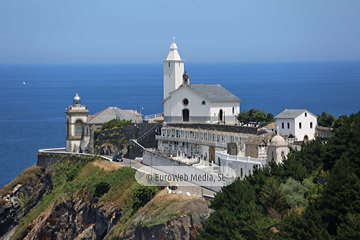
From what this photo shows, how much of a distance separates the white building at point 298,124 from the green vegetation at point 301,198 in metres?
6.26

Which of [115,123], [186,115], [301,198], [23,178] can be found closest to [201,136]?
[186,115]

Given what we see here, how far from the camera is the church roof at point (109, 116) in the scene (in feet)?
243

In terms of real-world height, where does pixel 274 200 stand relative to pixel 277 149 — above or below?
below

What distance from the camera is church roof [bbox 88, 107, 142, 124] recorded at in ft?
243

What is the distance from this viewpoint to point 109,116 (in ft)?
246

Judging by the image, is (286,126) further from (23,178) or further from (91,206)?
(23,178)

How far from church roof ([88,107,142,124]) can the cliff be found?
5209 mm

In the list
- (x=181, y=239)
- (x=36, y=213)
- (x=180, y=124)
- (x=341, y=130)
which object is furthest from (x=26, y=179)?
(x=341, y=130)

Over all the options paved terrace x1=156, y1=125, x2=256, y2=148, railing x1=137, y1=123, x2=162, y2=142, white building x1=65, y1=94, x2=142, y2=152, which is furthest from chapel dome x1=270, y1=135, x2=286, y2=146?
white building x1=65, y1=94, x2=142, y2=152

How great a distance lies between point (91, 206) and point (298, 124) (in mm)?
16895

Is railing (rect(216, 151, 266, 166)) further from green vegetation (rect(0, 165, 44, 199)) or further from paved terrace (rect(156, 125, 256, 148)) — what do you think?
green vegetation (rect(0, 165, 44, 199))

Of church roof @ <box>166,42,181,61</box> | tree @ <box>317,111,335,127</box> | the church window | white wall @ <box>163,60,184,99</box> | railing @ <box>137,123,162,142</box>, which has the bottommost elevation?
railing @ <box>137,123,162,142</box>

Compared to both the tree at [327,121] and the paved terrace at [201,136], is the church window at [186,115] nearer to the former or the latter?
the paved terrace at [201,136]

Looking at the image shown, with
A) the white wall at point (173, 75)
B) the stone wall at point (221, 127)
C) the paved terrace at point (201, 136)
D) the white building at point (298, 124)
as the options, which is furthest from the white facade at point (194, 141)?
the white wall at point (173, 75)
